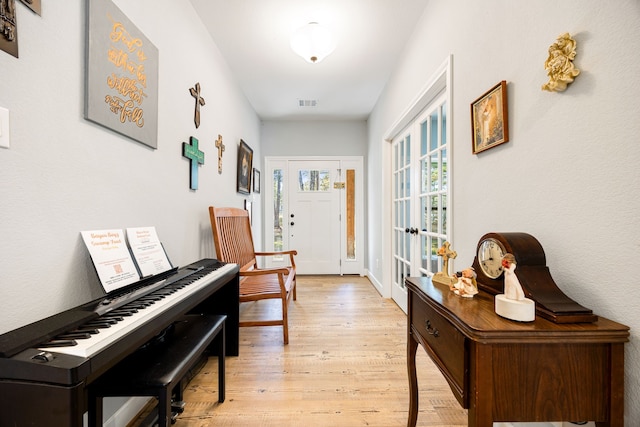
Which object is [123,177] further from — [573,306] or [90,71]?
[573,306]

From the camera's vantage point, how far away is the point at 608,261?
0.77 metres

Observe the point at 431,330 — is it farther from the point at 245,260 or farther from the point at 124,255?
the point at 245,260

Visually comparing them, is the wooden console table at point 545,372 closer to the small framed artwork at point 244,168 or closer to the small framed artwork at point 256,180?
the small framed artwork at point 244,168

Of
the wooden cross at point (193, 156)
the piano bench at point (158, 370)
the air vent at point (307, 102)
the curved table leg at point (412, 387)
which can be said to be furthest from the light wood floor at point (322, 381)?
the air vent at point (307, 102)

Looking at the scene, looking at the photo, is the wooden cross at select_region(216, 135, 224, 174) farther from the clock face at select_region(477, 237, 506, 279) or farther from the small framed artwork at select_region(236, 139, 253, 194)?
the clock face at select_region(477, 237, 506, 279)

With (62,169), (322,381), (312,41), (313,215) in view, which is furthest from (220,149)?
(313,215)

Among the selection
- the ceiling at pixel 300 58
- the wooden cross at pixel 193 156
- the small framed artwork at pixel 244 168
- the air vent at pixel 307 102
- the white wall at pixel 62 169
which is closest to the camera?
the white wall at pixel 62 169

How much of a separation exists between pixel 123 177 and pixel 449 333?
155 centimetres

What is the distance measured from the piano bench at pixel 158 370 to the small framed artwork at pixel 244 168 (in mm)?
2072

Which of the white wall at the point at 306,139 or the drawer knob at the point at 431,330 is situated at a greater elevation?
the white wall at the point at 306,139

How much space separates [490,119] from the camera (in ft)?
4.15

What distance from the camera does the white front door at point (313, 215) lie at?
4547 millimetres

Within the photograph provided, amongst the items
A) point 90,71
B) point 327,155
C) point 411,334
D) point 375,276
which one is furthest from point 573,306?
point 327,155

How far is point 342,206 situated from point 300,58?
2422 mm
